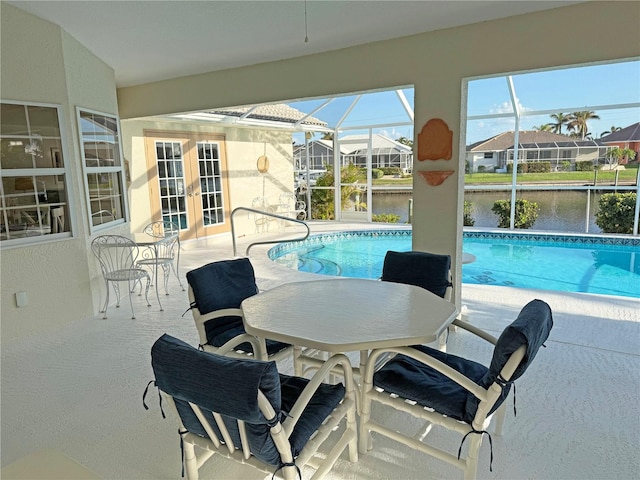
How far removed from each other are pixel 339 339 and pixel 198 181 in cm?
676

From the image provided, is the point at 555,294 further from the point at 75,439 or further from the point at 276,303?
the point at 75,439

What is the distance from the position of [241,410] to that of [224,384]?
0.10m

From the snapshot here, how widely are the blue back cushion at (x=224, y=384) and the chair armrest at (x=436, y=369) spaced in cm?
63

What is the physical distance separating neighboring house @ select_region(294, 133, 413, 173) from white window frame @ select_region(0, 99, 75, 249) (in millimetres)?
6853

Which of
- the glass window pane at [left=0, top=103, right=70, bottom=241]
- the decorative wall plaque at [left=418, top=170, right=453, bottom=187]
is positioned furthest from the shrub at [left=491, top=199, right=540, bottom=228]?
the glass window pane at [left=0, top=103, right=70, bottom=241]

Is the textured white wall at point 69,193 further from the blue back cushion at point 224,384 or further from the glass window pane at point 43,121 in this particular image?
the blue back cushion at point 224,384

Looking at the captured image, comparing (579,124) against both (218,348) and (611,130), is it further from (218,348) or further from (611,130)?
(218,348)

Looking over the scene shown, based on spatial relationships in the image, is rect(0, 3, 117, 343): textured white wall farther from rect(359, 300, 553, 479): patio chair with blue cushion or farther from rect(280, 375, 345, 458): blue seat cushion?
rect(359, 300, 553, 479): patio chair with blue cushion

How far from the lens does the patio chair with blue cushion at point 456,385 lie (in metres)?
1.56

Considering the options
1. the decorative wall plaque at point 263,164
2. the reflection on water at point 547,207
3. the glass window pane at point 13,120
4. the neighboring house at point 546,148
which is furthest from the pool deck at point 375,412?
the neighboring house at point 546,148

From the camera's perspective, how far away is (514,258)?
7.57 m

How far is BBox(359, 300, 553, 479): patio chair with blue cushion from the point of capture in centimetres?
156

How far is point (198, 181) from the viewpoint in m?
7.92

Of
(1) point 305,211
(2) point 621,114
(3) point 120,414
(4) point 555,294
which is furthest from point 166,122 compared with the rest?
(2) point 621,114
